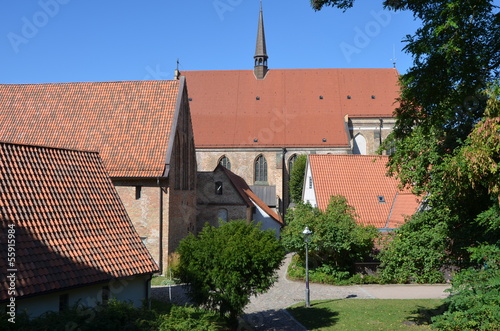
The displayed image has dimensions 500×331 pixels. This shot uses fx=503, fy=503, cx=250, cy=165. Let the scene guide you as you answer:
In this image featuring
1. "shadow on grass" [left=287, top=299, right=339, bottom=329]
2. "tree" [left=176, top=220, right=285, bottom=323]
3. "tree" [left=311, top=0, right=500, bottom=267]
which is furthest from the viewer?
"shadow on grass" [left=287, top=299, right=339, bottom=329]

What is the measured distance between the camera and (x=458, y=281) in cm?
1109

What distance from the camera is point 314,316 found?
15750mm

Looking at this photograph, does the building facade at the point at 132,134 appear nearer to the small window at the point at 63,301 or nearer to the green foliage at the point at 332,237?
the green foliage at the point at 332,237

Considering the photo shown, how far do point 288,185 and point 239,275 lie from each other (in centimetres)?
2993

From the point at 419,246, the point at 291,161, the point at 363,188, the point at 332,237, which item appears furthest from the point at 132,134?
the point at 291,161

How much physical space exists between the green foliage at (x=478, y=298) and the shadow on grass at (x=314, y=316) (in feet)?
13.8

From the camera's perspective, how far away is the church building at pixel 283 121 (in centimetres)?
4225

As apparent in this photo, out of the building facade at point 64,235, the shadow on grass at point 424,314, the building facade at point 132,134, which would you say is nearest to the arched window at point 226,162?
the building facade at point 132,134

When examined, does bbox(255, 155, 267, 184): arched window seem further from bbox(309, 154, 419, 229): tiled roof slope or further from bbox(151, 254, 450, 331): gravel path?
bbox(151, 254, 450, 331): gravel path

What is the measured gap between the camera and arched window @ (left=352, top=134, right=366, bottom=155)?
43125 mm

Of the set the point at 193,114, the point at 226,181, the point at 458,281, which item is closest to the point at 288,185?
the point at 193,114

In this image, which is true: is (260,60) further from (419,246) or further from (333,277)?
(419,246)

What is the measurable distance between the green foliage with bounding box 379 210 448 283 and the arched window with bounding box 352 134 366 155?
2585 cm

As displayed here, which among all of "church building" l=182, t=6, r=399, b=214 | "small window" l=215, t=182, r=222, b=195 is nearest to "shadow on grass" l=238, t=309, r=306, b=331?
"small window" l=215, t=182, r=222, b=195
